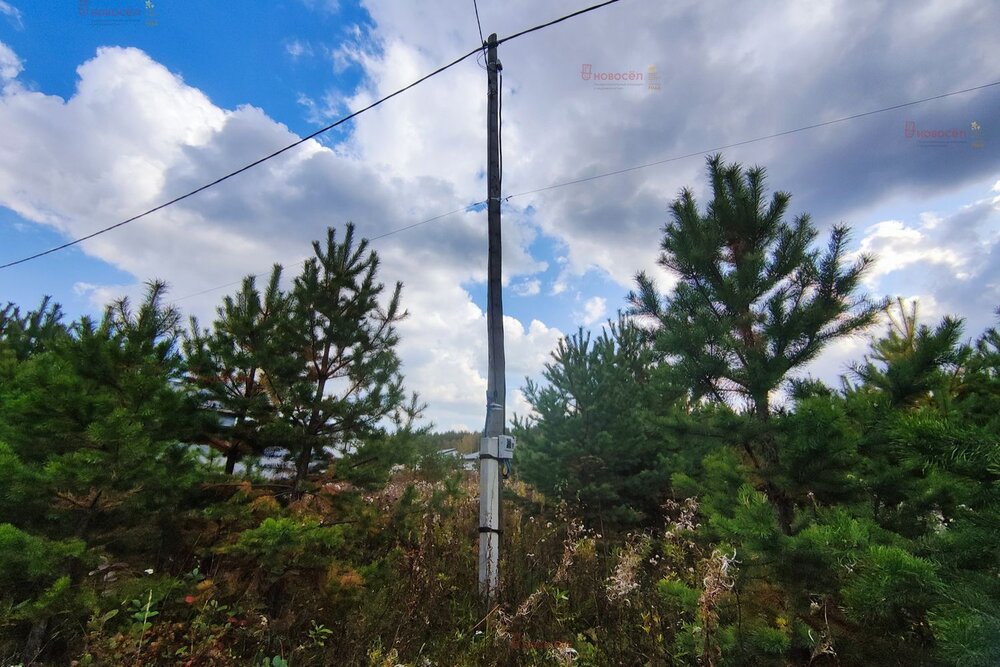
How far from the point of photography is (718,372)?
13.5 ft

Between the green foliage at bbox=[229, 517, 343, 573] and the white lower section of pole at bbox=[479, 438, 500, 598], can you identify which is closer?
the green foliage at bbox=[229, 517, 343, 573]

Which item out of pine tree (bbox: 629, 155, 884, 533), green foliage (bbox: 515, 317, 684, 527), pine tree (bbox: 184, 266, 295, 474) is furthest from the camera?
green foliage (bbox: 515, 317, 684, 527)

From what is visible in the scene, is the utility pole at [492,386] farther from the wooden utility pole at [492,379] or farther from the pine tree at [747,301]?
the pine tree at [747,301]

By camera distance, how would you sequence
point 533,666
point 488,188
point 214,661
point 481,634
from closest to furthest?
point 533,666, point 214,661, point 481,634, point 488,188

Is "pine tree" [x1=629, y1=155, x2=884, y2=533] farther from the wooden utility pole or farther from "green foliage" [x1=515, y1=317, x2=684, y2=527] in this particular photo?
"green foliage" [x1=515, y1=317, x2=684, y2=527]

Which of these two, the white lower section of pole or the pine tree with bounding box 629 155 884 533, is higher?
the pine tree with bounding box 629 155 884 533

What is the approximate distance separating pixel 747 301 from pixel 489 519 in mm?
3206

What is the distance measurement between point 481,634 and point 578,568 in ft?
5.06

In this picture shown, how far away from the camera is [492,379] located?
16.6 ft

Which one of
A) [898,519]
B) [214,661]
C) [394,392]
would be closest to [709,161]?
[898,519]

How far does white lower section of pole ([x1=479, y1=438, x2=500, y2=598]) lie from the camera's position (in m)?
4.40

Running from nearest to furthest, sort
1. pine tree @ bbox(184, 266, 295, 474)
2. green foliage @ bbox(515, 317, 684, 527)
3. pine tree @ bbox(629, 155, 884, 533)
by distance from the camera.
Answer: pine tree @ bbox(629, 155, 884, 533) → pine tree @ bbox(184, 266, 295, 474) → green foliage @ bbox(515, 317, 684, 527)

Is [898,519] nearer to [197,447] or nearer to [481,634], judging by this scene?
[481,634]

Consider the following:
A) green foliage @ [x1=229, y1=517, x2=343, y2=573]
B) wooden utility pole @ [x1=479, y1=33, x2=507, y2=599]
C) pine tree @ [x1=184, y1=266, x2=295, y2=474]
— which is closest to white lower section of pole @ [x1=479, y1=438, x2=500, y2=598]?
wooden utility pole @ [x1=479, y1=33, x2=507, y2=599]
